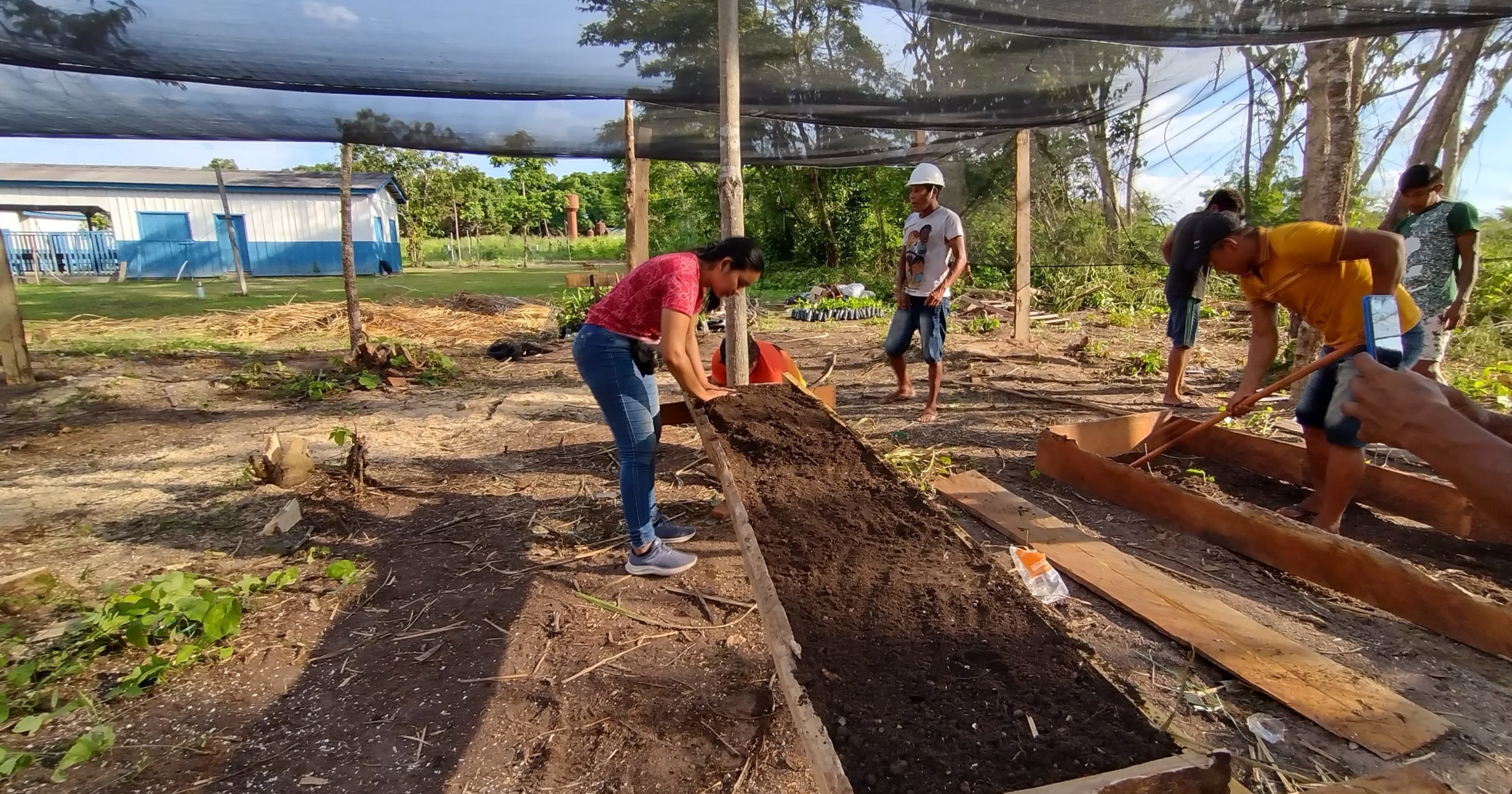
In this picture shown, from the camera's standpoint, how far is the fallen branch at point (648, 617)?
2695mm

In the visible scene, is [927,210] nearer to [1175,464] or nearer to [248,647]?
[1175,464]

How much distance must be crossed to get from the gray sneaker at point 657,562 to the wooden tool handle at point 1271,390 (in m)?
2.58

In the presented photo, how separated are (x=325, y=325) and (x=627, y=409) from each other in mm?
10042

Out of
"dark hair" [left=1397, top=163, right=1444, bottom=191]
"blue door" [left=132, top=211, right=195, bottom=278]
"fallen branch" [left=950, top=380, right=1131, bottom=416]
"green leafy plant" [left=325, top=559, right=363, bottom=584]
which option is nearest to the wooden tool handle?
"fallen branch" [left=950, top=380, right=1131, bottom=416]

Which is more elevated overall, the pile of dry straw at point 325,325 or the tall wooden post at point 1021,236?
the tall wooden post at point 1021,236

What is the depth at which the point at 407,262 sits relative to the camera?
98.4 ft

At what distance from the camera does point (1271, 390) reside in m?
3.19

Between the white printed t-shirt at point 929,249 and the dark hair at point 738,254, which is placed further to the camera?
the white printed t-shirt at point 929,249

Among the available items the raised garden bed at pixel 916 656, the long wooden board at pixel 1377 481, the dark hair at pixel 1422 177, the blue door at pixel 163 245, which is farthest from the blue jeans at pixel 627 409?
the blue door at pixel 163 245

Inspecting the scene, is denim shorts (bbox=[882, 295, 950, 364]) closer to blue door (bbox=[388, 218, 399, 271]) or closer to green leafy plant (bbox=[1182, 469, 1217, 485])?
green leafy plant (bbox=[1182, 469, 1217, 485])

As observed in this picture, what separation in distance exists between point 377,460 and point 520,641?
266 cm

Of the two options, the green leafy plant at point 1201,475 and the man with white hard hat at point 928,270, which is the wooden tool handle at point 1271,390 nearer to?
the green leafy plant at point 1201,475

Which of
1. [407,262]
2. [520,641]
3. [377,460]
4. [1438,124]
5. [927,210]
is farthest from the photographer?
[407,262]

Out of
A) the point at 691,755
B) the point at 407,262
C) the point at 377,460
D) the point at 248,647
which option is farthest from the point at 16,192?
the point at 691,755
